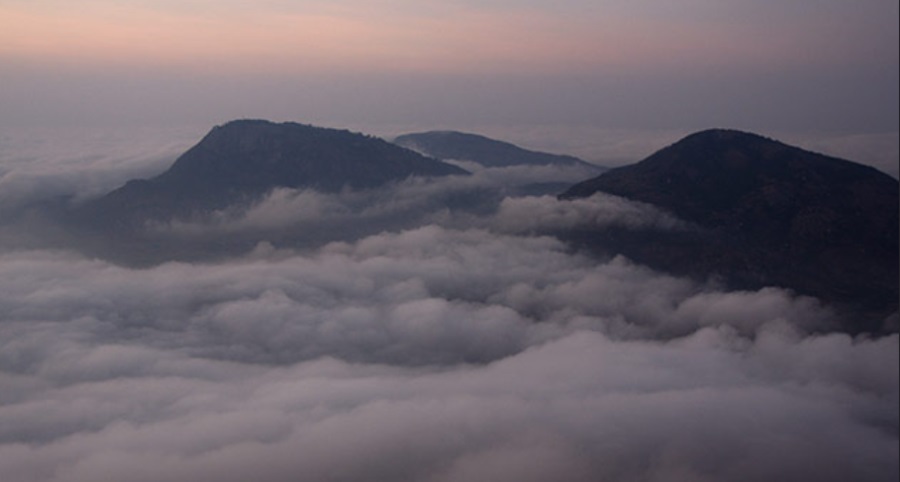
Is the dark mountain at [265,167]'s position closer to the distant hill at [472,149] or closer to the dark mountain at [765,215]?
the distant hill at [472,149]

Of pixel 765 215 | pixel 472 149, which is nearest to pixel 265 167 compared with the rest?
pixel 472 149

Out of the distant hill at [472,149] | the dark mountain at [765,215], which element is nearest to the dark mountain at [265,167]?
the distant hill at [472,149]

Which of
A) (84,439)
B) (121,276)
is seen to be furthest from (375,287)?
(84,439)

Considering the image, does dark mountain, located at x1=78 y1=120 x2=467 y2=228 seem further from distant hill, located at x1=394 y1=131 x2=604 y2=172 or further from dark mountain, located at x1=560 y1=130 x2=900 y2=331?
dark mountain, located at x1=560 y1=130 x2=900 y2=331

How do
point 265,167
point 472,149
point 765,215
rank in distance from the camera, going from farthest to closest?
point 472,149 < point 265,167 < point 765,215

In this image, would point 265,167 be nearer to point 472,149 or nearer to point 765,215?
point 472,149

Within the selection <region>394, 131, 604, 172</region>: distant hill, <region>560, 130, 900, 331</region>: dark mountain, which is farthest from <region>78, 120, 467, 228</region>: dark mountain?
<region>560, 130, 900, 331</region>: dark mountain
